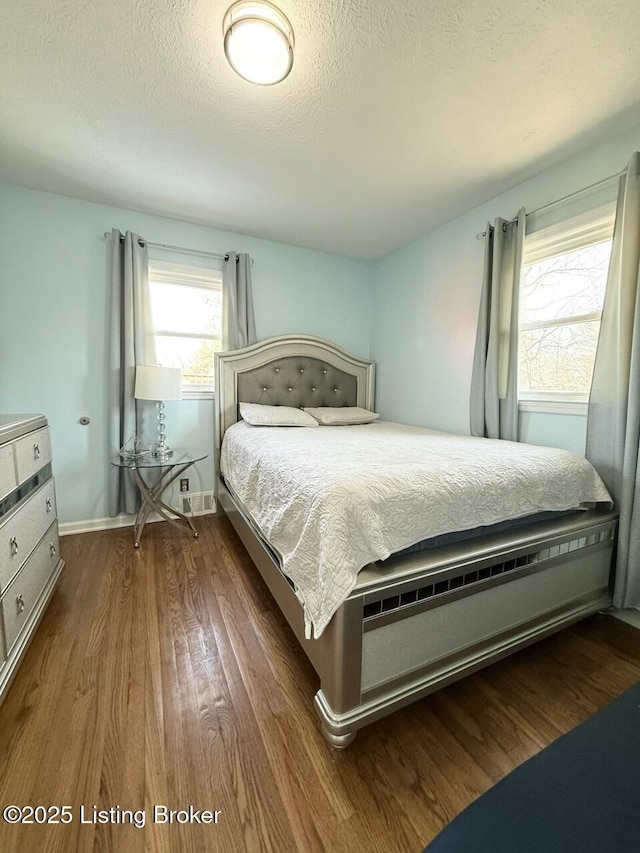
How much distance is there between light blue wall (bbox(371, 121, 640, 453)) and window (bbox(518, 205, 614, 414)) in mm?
175

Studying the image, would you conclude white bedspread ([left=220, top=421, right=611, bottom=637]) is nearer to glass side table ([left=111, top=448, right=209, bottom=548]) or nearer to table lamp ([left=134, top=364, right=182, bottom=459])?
glass side table ([left=111, top=448, right=209, bottom=548])

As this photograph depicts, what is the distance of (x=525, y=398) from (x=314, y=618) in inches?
75.1

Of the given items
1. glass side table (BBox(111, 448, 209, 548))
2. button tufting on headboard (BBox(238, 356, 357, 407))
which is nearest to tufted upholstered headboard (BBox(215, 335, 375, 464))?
button tufting on headboard (BBox(238, 356, 357, 407))

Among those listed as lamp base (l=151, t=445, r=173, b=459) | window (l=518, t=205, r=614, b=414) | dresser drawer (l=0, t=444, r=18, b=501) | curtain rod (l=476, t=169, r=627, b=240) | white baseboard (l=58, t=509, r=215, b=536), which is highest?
curtain rod (l=476, t=169, r=627, b=240)

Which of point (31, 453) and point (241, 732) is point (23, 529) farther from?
point (241, 732)

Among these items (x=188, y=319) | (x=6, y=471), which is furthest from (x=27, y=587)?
(x=188, y=319)

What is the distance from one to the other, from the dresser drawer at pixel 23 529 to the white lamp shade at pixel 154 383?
2.62 ft

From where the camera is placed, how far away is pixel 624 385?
1.65 metres

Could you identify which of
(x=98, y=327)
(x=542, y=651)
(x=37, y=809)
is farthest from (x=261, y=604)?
(x=98, y=327)

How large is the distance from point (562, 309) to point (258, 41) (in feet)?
6.43

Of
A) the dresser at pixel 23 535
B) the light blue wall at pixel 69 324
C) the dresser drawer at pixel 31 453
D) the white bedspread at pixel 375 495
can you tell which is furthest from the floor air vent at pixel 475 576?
the light blue wall at pixel 69 324

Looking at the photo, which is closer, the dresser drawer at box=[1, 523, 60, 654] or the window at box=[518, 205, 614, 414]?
the dresser drawer at box=[1, 523, 60, 654]

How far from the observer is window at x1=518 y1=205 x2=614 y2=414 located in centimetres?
185

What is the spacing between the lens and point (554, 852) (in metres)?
0.46
